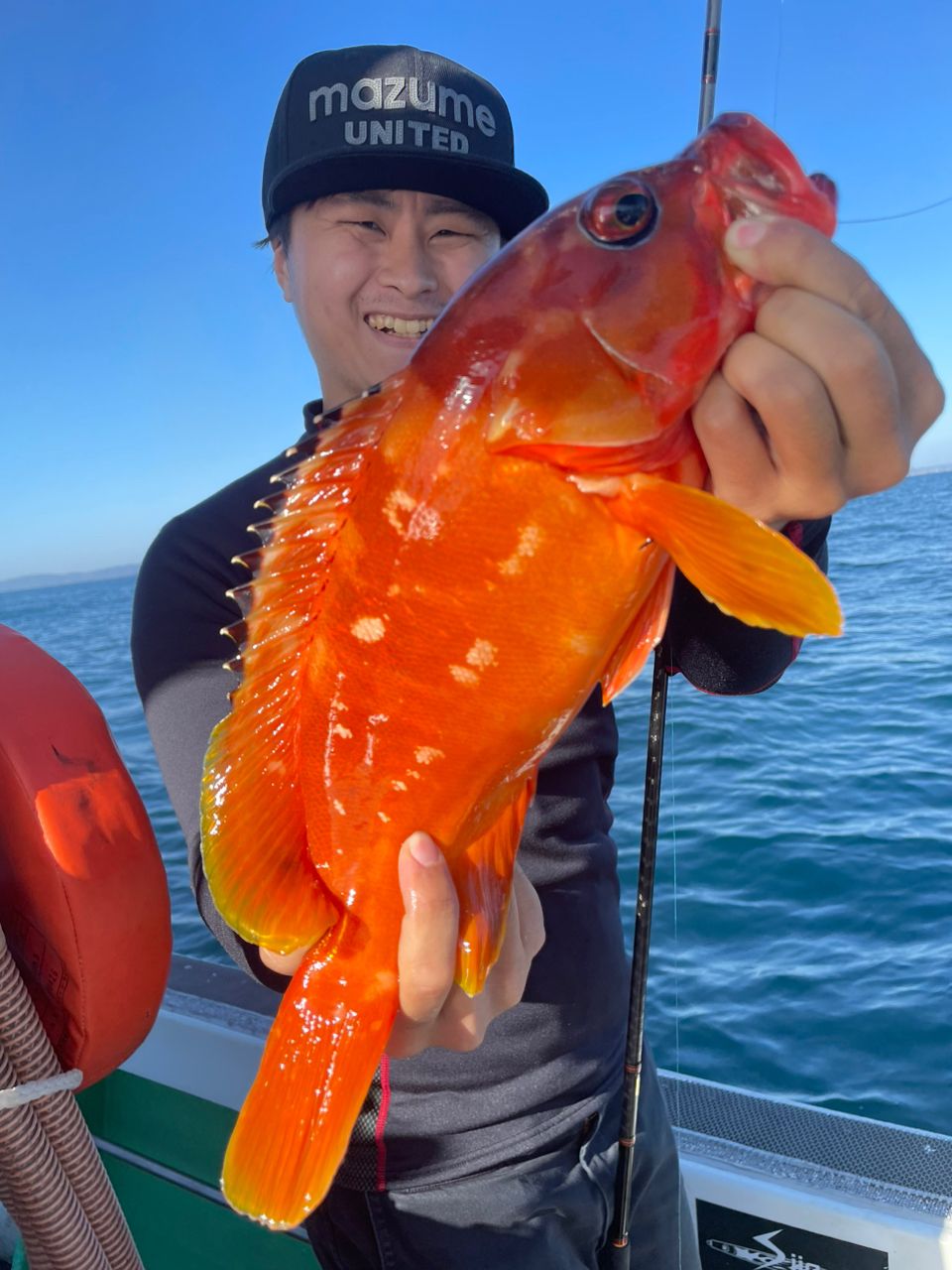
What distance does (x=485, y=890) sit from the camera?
1.39 meters

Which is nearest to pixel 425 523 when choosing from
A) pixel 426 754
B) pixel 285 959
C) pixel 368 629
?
pixel 368 629

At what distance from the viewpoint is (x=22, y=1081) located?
6.21 feet

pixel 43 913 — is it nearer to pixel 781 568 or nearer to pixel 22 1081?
pixel 22 1081

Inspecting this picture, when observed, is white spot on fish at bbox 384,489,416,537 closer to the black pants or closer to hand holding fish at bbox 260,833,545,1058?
hand holding fish at bbox 260,833,545,1058

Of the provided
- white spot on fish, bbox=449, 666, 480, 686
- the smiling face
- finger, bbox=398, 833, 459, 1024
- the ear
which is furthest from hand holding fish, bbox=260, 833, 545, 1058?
the ear

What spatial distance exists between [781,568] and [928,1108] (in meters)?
4.10

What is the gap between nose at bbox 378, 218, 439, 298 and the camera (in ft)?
7.53

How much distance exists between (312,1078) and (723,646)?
49.4 inches

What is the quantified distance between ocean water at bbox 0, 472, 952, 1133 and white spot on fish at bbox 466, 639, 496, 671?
3.97 meters

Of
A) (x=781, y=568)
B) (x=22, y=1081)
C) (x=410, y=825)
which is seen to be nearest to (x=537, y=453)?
(x=781, y=568)

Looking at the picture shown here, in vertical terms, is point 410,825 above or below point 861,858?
above

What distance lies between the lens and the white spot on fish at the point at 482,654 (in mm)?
1229

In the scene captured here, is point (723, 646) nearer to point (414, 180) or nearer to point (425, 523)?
point (425, 523)

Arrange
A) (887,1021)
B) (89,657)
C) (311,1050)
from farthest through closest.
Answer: (89,657) < (887,1021) < (311,1050)
